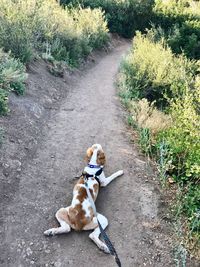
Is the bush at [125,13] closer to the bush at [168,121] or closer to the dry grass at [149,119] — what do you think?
the bush at [168,121]

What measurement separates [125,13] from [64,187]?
17.6 meters

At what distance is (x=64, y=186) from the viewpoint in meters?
5.26

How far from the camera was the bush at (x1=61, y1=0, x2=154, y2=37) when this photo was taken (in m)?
20.5

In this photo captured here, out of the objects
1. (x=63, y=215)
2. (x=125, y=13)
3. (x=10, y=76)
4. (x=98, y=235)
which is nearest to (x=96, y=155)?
(x=63, y=215)

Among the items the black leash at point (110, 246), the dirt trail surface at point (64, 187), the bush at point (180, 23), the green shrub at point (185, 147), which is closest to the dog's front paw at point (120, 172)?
the dirt trail surface at point (64, 187)

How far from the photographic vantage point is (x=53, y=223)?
4.56 meters

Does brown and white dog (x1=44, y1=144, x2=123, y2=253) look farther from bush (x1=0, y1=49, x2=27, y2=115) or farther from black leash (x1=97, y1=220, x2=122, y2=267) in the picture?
bush (x1=0, y1=49, x2=27, y2=115)

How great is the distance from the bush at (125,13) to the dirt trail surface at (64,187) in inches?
516

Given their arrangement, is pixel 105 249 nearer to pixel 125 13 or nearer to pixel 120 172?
pixel 120 172

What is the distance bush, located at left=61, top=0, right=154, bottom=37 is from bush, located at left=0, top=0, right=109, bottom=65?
6.25 meters

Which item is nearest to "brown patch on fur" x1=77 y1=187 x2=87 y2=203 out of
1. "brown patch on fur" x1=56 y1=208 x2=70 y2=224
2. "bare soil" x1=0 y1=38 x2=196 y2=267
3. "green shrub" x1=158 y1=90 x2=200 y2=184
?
"brown patch on fur" x1=56 y1=208 x2=70 y2=224

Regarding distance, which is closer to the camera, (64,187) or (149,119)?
(64,187)

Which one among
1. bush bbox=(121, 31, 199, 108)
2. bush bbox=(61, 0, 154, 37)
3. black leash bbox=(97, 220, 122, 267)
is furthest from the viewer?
bush bbox=(61, 0, 154, 37)

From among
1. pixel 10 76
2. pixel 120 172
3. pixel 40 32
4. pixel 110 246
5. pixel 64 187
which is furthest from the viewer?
pixel 40 32
